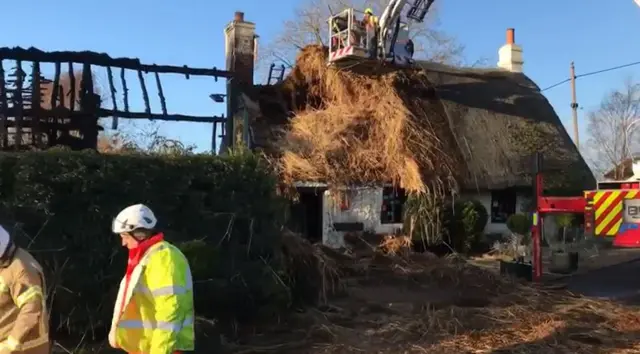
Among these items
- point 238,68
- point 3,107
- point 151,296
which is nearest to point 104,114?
point 3,107

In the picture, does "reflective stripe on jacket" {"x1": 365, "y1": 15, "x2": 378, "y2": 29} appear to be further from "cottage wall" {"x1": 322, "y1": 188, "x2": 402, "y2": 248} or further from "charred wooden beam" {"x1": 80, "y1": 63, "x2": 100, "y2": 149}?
"charred wooden beam" {"x1": 80, "y1": 63, "x2": 100, "y2": 149}

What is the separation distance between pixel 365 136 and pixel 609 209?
882 centimetres

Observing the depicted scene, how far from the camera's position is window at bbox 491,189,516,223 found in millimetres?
19828

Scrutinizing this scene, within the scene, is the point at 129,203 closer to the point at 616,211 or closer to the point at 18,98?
the point at 616,211

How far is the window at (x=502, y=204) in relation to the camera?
19.8 meters

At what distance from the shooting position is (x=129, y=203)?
743 cm

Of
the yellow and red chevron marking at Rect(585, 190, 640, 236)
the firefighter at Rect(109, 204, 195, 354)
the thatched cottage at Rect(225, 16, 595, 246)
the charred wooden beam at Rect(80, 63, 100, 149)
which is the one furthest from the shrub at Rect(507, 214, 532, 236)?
the firefighter at Rect(109, 204, 195, 354)

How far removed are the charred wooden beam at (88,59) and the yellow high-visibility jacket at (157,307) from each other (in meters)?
11.3

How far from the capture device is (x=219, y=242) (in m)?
8.01

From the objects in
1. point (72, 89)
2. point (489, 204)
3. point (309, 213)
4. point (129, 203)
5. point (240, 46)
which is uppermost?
point (240, 46)

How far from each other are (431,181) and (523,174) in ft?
12.1

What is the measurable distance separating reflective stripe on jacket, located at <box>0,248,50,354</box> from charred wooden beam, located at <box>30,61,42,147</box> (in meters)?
11.1

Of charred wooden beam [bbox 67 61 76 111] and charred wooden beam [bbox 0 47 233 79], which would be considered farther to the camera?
charred wooden beam [bbox 67 61 76 111]

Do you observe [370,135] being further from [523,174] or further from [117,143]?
[117,143]
